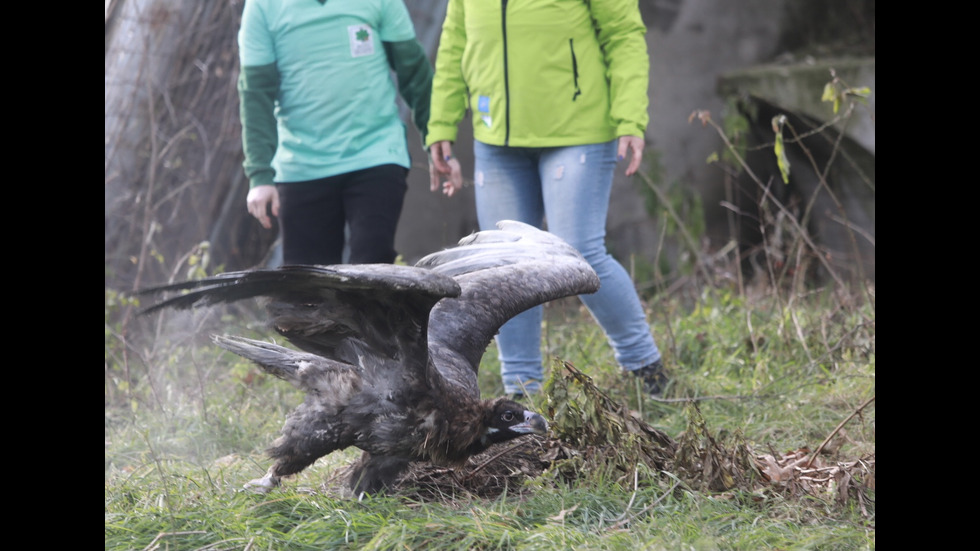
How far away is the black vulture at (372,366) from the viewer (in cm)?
288

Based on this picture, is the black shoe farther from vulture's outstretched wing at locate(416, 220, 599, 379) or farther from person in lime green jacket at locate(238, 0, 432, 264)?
person in lime green jacket at locate(238, 0, 432, 264)

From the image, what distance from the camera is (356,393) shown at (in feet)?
10.4

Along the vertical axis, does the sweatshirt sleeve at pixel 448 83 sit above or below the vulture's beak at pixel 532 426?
above

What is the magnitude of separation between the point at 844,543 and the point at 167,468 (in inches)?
97.5

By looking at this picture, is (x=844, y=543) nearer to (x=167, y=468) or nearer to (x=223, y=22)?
(x=167, y=468)

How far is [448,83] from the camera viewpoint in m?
4.30

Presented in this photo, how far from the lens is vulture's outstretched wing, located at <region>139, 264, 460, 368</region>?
282 cm

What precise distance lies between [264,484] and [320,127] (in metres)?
1.71

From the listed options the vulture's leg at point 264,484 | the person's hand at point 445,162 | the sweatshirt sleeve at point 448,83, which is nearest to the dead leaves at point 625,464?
the vulture's leg at point 264,484

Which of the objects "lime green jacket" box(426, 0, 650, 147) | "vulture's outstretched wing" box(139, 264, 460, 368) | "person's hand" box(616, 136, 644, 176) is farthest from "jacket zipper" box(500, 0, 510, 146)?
"vulture's outstretched wing" box(139, 264, 460, 368)

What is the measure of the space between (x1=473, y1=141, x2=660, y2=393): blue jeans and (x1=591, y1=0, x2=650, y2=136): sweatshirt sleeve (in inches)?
8.2

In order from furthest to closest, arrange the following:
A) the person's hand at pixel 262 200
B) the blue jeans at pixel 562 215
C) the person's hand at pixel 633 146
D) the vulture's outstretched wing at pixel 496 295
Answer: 1. the person's hand at pixel 262 200
2. the blue jeans at pixel 562 215
3. the person's hand at pixel 633 146
4. the vulture's outstretched wing at pixel 496 295

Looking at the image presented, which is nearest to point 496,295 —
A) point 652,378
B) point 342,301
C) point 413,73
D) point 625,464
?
point 342,301

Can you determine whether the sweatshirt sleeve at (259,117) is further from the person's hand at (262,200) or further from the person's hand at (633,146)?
the person's hand at (633,146)
